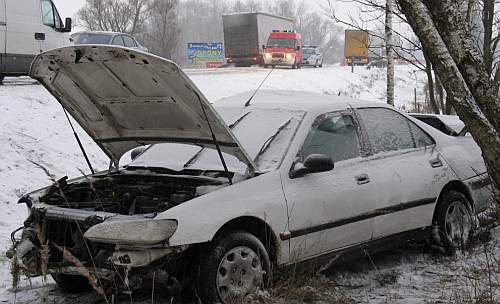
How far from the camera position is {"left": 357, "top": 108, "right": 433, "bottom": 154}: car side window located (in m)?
5.61

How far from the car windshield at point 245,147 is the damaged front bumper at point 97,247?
3.36ft

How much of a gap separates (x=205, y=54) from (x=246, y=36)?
8753 millimetres

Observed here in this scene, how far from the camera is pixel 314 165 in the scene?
4691 mm

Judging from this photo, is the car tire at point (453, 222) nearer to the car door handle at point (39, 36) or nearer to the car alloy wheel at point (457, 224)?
the car alloy wheel at point (457, 224)

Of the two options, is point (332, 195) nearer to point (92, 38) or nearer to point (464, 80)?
point (464, 80)

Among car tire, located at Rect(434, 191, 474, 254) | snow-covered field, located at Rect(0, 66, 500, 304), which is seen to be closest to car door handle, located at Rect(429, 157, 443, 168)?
car tire, located at Rect(434, 191, 474, 254)

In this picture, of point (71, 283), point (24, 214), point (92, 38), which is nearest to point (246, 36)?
Answer: point (92, 38)

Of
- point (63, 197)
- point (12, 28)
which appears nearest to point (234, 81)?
point (12, 28)

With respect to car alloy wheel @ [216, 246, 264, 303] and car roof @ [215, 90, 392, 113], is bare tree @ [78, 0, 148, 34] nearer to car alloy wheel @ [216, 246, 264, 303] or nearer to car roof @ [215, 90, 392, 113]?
car roof @ [215, 90, 392, 113]

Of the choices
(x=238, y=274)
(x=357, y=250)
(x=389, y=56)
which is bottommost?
(x=357, y=250)

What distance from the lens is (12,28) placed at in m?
14.8

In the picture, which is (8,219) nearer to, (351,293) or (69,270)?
(69,270)

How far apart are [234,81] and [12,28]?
9.85m

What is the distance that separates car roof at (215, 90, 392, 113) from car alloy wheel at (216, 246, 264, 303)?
1.51 meters
